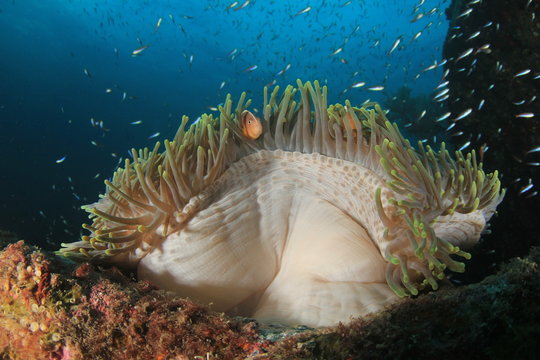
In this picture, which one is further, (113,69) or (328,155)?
(113,69)

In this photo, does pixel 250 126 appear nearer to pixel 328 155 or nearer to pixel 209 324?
pixel 328 155

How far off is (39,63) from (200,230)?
1891 inches

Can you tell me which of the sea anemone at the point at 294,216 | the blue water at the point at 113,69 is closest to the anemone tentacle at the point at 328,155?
the sea anemone at the point at 294,216

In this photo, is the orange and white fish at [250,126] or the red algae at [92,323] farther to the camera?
the orange and white fish at [250,126]

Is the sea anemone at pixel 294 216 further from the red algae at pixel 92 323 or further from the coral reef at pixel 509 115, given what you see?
the coral reef at pixel 509 115

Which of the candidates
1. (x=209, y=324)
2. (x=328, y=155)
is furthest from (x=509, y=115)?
(x=209, y=324)

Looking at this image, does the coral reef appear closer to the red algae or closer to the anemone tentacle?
the anemone tentacle

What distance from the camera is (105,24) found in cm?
4103

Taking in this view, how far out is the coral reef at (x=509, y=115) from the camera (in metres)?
5.04

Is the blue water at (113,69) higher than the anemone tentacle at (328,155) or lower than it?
higher

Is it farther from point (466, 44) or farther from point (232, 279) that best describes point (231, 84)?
point (232, 279)

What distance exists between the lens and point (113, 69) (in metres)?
44.5

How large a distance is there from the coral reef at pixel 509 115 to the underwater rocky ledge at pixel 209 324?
4.31 meters

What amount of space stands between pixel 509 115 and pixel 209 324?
5.98 meters
